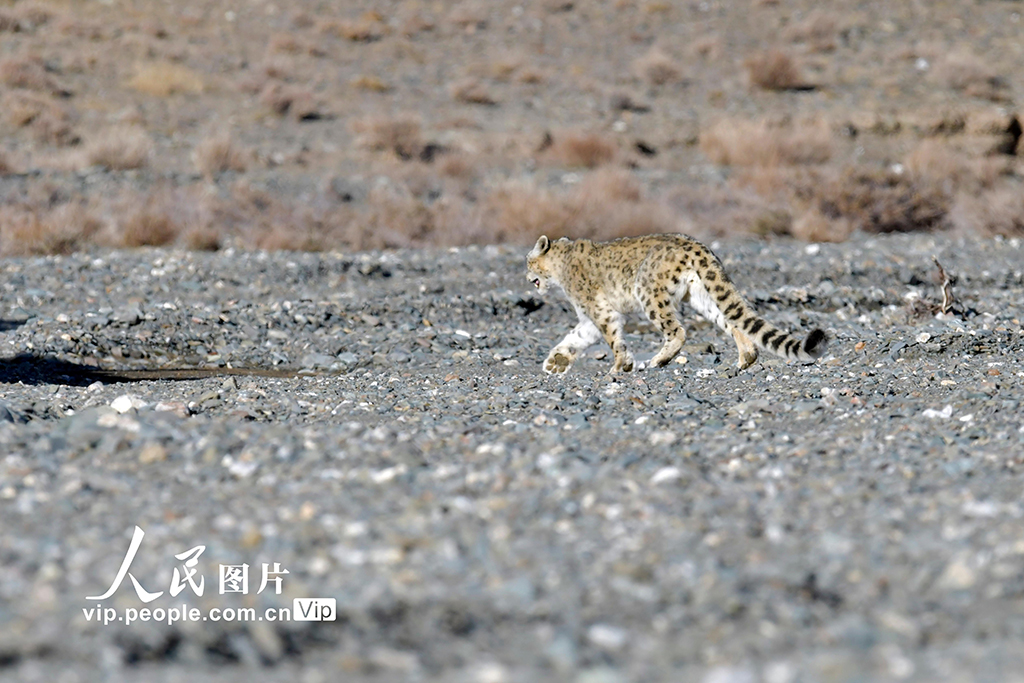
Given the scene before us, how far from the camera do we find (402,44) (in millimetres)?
30469

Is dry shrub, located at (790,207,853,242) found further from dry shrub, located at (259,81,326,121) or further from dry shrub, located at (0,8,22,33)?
dry shrub, located at (0,8,22,33)

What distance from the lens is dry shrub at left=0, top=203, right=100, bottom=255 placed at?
15.6 m

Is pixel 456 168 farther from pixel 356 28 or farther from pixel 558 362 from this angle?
pixel 558 362

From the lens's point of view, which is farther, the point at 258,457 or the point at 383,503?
the point at 258,457

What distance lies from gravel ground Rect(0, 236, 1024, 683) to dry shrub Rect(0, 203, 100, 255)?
7805 mm

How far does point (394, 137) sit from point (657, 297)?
49.9 feet

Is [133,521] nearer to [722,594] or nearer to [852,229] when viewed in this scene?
[722,594]

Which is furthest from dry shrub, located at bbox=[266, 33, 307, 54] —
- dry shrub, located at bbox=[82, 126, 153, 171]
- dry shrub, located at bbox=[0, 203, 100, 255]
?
dry shrub, located at bbox=[0, 203, 100, 255]

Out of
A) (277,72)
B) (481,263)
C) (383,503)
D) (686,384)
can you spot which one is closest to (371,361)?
(686,384)

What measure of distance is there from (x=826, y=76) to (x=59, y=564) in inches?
1084

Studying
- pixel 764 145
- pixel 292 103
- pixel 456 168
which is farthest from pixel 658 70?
pixel 456 168

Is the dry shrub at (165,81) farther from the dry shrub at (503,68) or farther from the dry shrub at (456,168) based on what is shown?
the dry shrub at (456,168)

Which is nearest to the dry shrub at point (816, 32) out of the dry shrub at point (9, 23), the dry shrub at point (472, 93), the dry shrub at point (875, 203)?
the dry shrub at point (472, 93)

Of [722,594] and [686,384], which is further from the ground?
[722,594]
